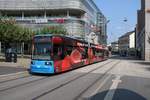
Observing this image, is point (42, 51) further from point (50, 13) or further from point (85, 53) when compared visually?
point (50, 13)

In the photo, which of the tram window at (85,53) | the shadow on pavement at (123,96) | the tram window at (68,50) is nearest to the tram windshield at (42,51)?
the tram window at (68,50)

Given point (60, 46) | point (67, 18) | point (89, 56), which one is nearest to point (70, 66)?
point (60, 46)

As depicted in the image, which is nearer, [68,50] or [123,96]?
[123,96]

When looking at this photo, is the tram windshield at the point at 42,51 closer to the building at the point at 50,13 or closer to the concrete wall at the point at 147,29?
the concrete wall at the point at 147,29

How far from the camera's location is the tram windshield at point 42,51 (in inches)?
989

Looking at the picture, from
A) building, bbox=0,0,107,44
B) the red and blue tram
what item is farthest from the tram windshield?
building, bbox=0,0,107,44

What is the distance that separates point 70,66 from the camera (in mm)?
30172

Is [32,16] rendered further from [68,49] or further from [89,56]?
[68,49]

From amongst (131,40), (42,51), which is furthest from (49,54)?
(131,40)

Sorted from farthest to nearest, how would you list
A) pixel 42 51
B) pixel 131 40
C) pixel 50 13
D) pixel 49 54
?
pixel 131 40, pixel 50 13, pixel 42 51, pixel 49 54

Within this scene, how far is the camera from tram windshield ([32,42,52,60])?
82.4 ft

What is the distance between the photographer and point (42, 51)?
25344 mm

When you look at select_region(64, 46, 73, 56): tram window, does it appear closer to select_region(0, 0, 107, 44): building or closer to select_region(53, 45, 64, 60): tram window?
select_region(53, 45, 64, 60): tram window

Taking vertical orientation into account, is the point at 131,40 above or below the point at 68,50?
above
